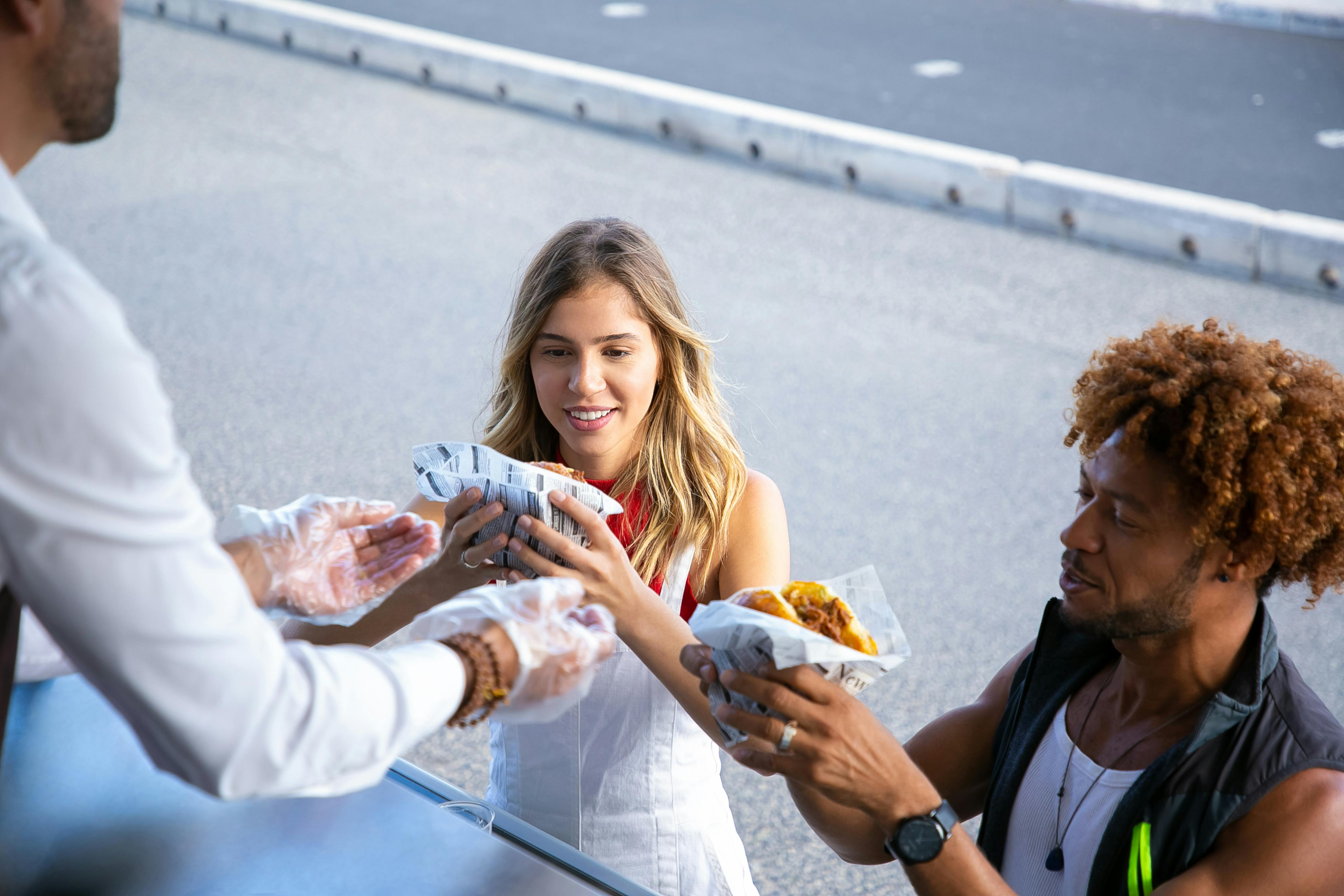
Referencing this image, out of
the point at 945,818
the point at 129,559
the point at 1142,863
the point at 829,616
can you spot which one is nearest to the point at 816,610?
the point at 829,616

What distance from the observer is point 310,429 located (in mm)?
4703

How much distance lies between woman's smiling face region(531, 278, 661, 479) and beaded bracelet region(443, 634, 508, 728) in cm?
86

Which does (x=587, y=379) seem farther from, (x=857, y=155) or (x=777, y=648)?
(x=857, y=155)

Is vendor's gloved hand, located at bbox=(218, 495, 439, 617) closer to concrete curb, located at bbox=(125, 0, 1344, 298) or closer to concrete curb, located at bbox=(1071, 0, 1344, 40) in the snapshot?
concrete curb, located at bbox=(125, 0, 1344, 298)

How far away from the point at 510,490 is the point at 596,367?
1.31ft

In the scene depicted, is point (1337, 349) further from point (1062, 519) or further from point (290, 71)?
point (290, 71)

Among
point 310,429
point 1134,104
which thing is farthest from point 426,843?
point 1134,104

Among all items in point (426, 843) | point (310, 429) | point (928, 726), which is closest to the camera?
point (426, 843)

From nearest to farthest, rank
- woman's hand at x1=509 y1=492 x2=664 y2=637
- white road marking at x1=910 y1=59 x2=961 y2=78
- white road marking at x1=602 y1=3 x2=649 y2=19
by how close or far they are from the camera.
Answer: woman's hand at x1=509 y1=492 x2=664 y2=637
white road marking at x1=910 y1=59 x2=961 y2=78
white road marking at x1=602 y1=3 x2=649 y2=19

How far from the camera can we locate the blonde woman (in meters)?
2.09

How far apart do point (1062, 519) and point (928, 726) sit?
225 centimetres

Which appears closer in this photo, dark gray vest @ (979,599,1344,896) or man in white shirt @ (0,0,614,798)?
man in white shirt @ (0,0,614,798)

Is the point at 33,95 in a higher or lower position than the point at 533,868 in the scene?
higher

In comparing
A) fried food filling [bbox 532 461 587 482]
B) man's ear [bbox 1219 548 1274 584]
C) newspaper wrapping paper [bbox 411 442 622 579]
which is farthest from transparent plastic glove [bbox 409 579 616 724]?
man's ear [bbox 1219 548 1274 584]
